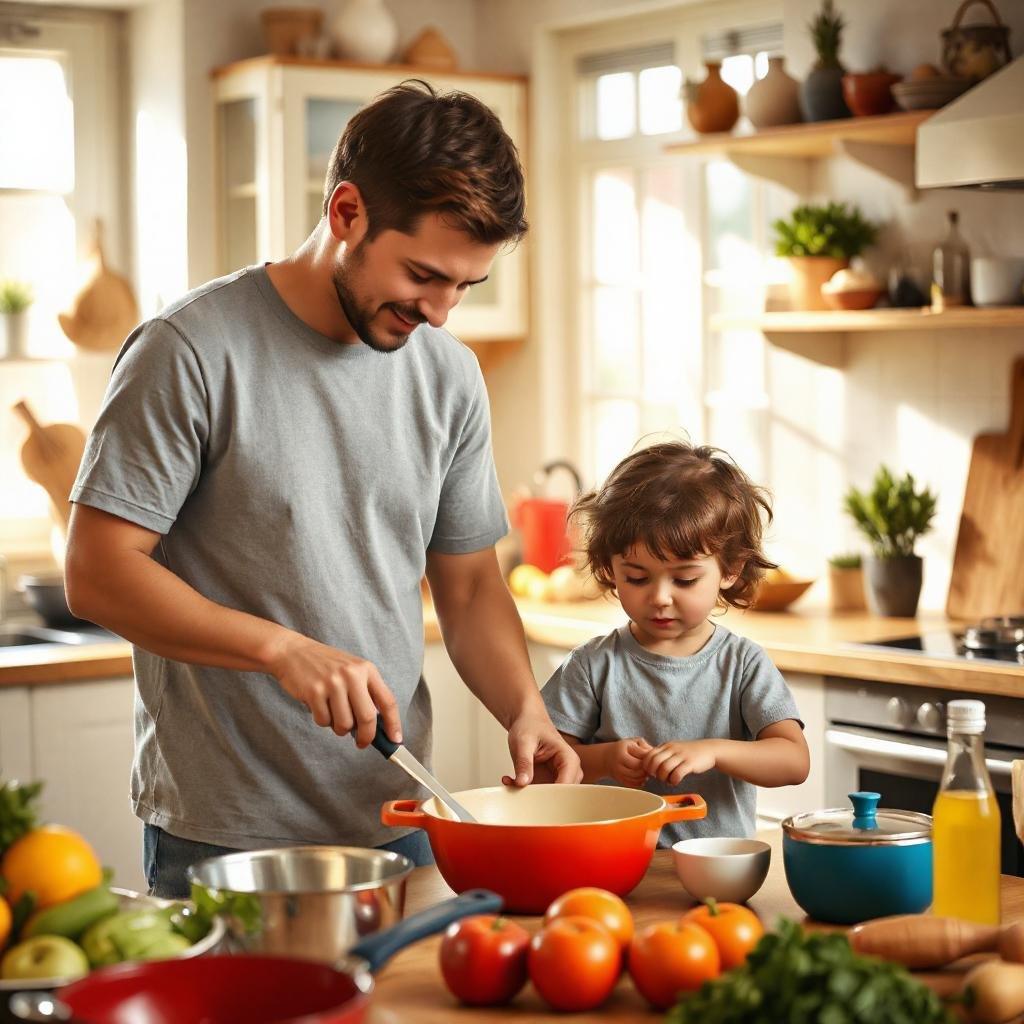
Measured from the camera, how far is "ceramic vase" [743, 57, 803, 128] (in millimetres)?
3854

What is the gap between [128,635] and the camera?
191 cm

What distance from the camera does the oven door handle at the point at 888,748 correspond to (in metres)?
3.13

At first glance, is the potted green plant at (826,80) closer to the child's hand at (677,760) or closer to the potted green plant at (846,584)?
the potted green plant at (846,584)

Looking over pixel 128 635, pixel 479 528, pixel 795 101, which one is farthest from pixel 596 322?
pixel 128 635

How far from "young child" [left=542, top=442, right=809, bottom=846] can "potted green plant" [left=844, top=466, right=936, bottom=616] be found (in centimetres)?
154

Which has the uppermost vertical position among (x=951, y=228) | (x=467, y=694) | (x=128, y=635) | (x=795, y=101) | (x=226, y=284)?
(x=795, y=101)

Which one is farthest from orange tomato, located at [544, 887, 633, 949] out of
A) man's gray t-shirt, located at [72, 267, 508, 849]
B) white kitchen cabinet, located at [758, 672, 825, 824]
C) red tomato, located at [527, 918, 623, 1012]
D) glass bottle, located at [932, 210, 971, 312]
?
glass bottle, located at [932, 210, 971, 312]

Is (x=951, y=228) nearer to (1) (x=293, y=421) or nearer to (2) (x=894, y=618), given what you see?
(2) (x=894, y=618)

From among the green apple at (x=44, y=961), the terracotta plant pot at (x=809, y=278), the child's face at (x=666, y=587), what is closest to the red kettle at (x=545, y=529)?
the terracotta plant pot at (x=809, y=278)

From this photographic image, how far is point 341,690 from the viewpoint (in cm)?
167

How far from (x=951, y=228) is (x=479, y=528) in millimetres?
1890

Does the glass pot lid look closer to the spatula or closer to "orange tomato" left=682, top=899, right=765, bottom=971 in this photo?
"orange tomato" left=682, top=899, right=765, bottom=971

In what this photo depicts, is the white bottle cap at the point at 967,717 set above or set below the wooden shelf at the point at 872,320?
below

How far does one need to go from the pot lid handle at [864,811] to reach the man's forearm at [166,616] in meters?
0.61
